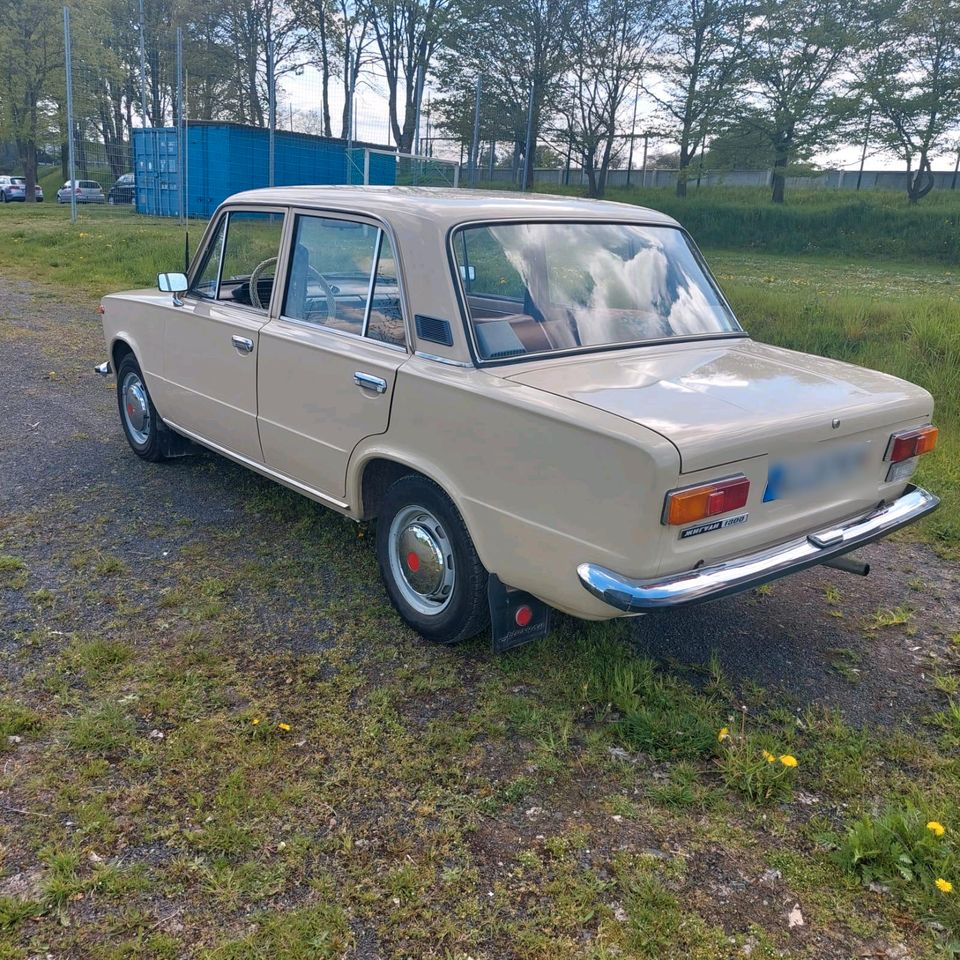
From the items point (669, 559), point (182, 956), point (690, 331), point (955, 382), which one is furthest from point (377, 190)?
point (955, 382)

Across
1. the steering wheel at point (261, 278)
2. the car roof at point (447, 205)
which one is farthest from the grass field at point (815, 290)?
the steering wheel at point (261, 278)

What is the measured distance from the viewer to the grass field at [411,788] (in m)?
2.33

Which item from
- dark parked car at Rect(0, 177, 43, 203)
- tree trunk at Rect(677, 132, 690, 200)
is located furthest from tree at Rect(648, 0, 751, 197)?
dark parked car at Rect(0, 177, 43, 203)

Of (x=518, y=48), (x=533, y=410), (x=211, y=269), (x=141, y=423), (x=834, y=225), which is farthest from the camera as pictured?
(x=518, y=48)

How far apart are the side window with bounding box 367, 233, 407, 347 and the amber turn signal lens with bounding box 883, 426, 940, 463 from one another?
2.04 m

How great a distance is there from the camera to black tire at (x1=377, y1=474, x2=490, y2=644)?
11.1 ft

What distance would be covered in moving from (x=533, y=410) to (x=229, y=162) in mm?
23555

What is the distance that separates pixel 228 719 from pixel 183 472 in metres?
2.94

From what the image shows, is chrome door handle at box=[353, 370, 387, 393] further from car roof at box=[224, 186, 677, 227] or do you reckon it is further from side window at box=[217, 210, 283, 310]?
side window at box=[217, 210, 283, 310]

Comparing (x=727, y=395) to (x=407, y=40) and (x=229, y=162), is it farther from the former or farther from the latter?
(x=407, y=40)

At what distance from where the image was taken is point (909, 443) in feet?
11.6

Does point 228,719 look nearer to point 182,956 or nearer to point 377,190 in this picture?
point 182,956

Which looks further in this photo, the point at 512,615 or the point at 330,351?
the point at 330,351

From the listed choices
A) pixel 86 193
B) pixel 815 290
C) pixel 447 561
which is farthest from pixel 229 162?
pixel 447 561
